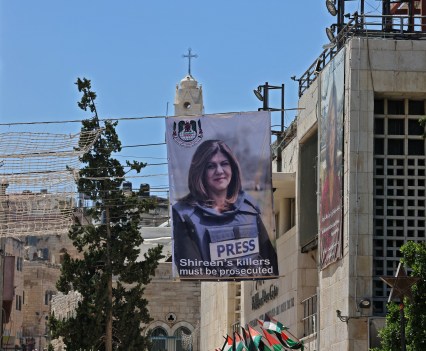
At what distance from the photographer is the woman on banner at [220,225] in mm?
41344

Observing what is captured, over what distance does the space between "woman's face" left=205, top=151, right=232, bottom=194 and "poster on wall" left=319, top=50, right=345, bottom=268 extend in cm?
255

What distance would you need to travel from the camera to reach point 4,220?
3903 centimetres

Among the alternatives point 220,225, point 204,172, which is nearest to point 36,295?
point 204,172

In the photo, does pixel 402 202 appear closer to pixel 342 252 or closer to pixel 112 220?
pixel 342 252

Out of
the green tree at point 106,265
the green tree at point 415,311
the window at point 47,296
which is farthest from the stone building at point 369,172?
the window at point 47,296

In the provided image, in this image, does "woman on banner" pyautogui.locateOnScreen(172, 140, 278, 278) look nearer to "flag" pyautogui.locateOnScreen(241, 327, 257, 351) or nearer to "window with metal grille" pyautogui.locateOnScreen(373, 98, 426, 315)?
"flag" pyautogui.locateOnScreen(241, 327, 257, 351)

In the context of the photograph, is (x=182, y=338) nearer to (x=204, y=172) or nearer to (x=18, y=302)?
(x=18, y=302)

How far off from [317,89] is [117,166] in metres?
13.0

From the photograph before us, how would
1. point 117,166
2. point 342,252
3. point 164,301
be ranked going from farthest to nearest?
point 164,301 < point 117,166 < point 342,252

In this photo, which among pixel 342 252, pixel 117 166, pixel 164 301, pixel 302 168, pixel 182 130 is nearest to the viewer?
pixel 342 252

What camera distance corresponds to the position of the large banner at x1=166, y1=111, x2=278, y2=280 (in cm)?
4131

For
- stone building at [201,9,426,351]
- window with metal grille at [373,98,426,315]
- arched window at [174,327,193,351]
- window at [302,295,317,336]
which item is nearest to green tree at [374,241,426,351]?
stone building at [201,9,426,351]

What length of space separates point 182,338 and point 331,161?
4584cm

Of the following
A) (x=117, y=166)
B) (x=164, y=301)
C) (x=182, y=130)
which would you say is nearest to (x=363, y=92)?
(x=182, y=130)
